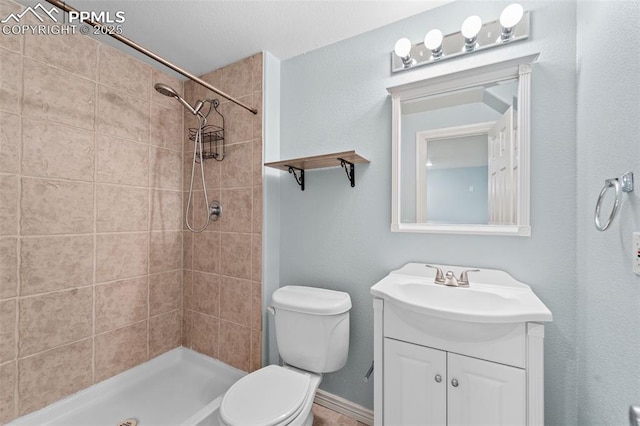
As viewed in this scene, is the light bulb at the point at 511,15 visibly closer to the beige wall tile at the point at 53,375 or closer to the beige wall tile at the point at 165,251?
the beige wall tile at the point at 165,251

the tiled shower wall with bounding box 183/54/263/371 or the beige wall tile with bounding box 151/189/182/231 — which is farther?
the beige wall tile with bounding box 151/189/182/231

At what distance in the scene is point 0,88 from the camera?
4.22 ft

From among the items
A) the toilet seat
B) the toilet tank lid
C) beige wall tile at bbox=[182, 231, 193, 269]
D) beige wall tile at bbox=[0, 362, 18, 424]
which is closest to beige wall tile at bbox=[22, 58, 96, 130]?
beige wall tile at bbox=[182, 231, 193, 269]

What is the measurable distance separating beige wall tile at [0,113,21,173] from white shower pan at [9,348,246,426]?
4.06ft

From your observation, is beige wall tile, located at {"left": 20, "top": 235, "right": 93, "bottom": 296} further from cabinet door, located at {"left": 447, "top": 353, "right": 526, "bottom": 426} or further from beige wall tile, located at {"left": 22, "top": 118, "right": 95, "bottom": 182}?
cabinet door, located at {"left": 447, "top": 353, "right": 526, "bottom": 426}

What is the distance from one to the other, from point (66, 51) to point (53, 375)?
1762 millimetres

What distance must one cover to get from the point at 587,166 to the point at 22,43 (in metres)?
2.59

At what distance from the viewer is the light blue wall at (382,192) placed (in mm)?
1156

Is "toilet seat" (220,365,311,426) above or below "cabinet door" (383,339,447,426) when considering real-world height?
below

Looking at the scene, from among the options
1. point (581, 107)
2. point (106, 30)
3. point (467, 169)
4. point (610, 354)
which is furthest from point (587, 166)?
point (106, 30)

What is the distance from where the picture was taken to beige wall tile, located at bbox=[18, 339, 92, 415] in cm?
137

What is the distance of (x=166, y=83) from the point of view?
2.00 metres

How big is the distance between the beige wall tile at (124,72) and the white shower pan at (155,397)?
6.05 ft

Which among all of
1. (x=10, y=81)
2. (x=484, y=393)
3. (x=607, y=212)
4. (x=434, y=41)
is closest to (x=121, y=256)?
(x=10, y=81)
